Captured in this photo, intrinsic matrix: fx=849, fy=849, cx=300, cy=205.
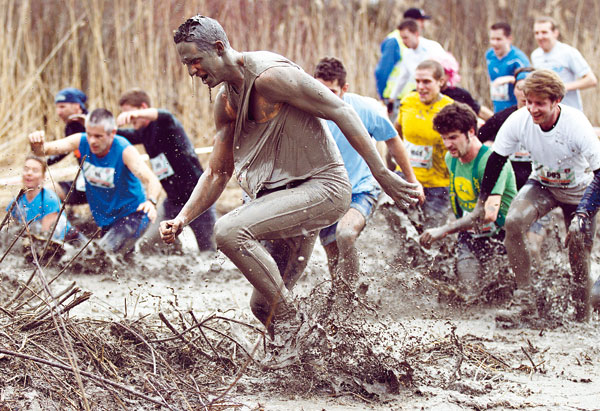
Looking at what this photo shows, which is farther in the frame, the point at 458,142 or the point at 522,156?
the point at 522,156

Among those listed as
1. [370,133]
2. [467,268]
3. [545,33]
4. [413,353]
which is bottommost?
[467,268]

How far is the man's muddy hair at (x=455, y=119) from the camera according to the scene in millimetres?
6168

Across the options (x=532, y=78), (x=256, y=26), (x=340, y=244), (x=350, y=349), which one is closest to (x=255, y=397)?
(x=350, y=349)

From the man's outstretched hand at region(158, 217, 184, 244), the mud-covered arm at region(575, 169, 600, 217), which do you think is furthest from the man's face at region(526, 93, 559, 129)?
the man's outstretched hand at region(158, 217, 184, 244)

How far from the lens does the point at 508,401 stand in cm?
414

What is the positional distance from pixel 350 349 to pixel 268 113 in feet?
4.08

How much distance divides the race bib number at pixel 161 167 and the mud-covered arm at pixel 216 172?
3254mm

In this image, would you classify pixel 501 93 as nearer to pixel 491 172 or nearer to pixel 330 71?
pixel 491 172

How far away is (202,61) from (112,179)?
366 cm

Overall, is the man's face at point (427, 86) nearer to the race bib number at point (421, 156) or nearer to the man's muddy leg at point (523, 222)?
the race bib number at point (421, 156)

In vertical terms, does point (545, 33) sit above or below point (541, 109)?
above

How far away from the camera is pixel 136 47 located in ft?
35.4

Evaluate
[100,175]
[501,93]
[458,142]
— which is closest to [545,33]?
[501,93]

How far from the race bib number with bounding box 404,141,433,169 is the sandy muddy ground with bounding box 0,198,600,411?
510 millimetres
